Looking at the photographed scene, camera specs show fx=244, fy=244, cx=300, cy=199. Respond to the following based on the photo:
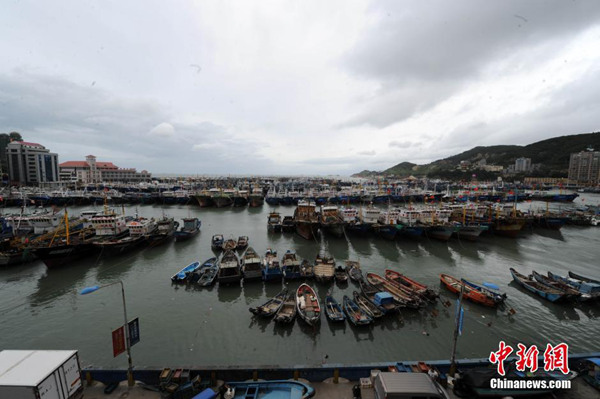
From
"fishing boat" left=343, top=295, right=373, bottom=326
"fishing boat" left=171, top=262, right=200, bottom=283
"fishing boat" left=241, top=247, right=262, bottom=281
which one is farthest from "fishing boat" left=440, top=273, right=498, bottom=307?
"fishing boat" left=171, top=262, right=200, bottom=283

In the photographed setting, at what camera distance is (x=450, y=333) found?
537 inches

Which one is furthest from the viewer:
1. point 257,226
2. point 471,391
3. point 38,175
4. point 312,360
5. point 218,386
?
point 38,175

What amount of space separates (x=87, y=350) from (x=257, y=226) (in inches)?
1209

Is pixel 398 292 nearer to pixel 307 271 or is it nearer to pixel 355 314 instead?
pixel 355 314

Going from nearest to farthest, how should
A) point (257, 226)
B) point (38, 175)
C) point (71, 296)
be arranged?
point (71, 296)
point (257, 226)
point (38, 175)

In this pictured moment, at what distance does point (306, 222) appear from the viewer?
33.2m

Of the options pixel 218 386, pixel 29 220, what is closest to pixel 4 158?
pixel 29 220

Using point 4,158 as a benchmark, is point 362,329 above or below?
below

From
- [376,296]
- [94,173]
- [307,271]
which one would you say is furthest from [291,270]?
[94,173]

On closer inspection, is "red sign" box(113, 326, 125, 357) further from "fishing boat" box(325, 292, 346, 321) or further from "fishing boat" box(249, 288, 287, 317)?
"fishing boat" box(325, 292, 346, 321)

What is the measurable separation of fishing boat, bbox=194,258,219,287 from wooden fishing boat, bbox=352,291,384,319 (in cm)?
1121

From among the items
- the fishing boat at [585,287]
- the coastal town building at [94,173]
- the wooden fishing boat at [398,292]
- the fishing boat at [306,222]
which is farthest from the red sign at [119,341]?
the coastal town building at [94,173]

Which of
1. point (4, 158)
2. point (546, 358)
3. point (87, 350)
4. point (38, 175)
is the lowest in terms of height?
point (87, 350)

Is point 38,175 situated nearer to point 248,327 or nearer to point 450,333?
point 248,327
